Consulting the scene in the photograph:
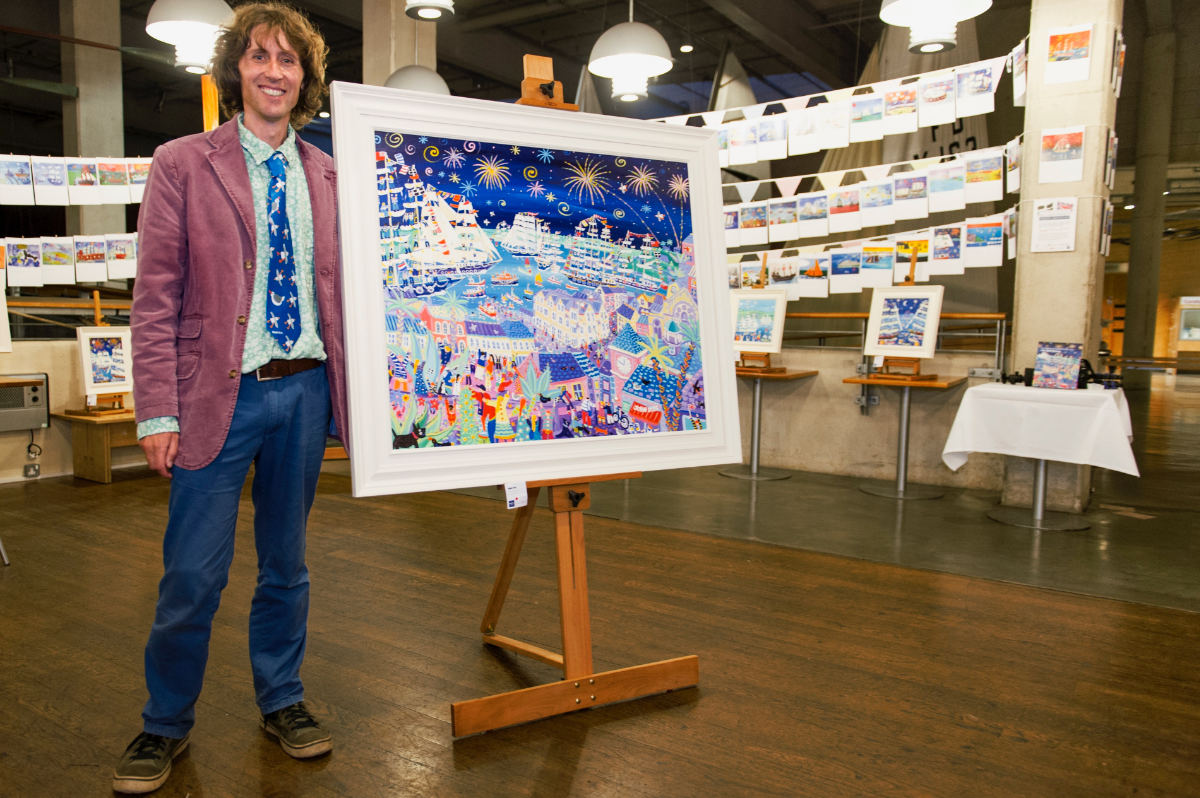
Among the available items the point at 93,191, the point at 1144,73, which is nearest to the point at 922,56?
the point at 93,191

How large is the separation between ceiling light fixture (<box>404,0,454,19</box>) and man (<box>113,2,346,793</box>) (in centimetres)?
314

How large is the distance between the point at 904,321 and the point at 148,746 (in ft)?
14.4

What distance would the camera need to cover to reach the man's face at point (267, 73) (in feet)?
5.73

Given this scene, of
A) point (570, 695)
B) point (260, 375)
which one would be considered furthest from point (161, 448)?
point (570, 695)

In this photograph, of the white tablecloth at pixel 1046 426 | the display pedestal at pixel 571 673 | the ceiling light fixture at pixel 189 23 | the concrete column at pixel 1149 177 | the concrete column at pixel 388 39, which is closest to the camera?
the display pedestal at pixel 571 673

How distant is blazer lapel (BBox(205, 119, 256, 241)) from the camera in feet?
5.64

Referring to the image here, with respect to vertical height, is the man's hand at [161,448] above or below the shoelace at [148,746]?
above

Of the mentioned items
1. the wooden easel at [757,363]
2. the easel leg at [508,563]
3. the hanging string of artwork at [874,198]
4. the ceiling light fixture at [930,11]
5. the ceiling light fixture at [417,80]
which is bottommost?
the easel leg at [508,563]

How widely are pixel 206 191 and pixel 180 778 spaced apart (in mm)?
1232

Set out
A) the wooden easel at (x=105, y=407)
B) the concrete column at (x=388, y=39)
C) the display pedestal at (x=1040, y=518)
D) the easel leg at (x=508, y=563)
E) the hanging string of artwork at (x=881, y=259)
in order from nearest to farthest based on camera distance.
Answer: the easel leg at (x=508, y=563) < the display pedestal at (x=1040, y=518) < the hanging string of artwork at (x=881, y=259) < the wooden easel at (x=105, y=407) < the concrete column at (x=388, y=39)

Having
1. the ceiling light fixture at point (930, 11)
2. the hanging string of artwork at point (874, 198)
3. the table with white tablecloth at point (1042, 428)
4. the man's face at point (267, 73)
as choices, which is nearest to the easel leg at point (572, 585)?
the man's face at point (267, 73)

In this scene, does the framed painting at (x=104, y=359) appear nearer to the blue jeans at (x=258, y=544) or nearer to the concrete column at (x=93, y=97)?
the concrete column at (x=93, y=97)

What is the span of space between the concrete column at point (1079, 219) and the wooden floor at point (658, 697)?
1637 millimetres

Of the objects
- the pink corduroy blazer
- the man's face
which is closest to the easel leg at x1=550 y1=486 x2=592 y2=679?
the pink corduroy blazer
